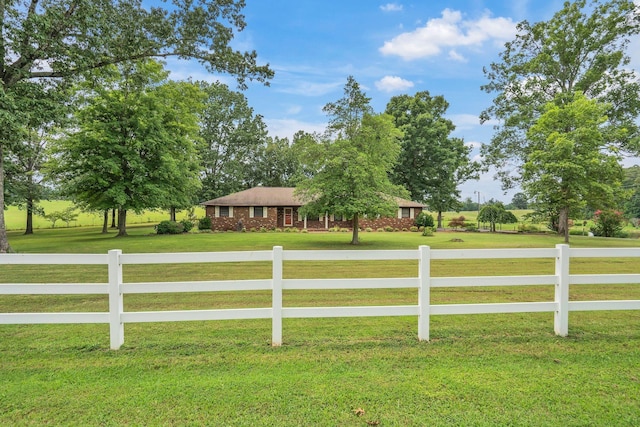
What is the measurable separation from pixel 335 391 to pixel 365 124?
1721cm

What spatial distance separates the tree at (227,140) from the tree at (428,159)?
1847 cm

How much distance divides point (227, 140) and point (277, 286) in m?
43.9

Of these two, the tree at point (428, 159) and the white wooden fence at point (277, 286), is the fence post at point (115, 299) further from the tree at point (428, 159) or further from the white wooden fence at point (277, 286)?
the tree at point (428, 159)

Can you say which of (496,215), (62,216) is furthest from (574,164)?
(62,216)

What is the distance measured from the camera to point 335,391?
10.8 ft

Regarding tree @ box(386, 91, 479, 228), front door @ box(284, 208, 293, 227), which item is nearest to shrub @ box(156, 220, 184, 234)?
front door @ box(284, 208, 293, 227)

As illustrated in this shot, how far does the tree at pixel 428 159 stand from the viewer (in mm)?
40938

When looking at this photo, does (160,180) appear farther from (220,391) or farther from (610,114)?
(610,114)

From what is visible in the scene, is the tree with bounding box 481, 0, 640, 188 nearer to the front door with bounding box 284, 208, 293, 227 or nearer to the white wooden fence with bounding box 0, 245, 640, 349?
the front door with bounding box 284, 208, 293, 227

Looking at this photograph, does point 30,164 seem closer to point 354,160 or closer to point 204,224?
point 204,224

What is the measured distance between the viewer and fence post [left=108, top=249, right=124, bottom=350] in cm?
416

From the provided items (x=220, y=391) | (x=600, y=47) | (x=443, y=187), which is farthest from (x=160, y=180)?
(x=600, y=47)

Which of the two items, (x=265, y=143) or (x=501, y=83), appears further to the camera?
(x=265, y=143)

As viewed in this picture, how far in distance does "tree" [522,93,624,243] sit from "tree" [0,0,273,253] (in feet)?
61.4
